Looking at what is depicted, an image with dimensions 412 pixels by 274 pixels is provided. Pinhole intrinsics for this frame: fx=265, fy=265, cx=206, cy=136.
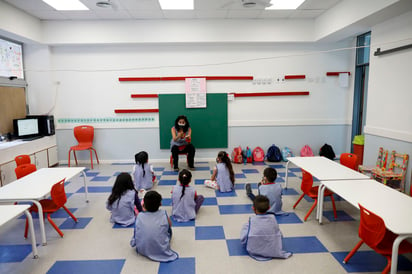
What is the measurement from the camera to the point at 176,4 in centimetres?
500

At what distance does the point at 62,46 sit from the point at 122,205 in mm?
4641

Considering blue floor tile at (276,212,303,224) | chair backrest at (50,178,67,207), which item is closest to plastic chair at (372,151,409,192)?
blue floor tile at (276,212,303,224)

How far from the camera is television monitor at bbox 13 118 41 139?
17.0ft

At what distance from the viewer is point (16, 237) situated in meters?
3.04

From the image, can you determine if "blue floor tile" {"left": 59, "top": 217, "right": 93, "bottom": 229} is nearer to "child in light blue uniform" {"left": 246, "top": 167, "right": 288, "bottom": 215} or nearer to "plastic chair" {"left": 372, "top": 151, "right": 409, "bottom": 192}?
"child in light blue uniform" {"left": 246, "top": 167, "right": 288, "bottom": 215}

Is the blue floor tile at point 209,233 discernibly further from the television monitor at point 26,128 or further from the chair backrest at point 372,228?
the television monitor at point 26,128

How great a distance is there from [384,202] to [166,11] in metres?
4.89

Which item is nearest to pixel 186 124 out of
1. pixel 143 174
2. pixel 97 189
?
pixel 143 174

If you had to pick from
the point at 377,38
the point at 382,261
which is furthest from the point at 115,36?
the point at 382,261

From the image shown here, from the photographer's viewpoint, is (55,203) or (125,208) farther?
(125,208)

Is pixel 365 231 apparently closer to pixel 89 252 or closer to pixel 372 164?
pixel 89 252

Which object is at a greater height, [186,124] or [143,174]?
[186,124]

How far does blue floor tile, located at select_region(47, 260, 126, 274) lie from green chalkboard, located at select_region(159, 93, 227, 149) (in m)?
3.95

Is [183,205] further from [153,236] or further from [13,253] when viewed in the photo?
[13,253]
